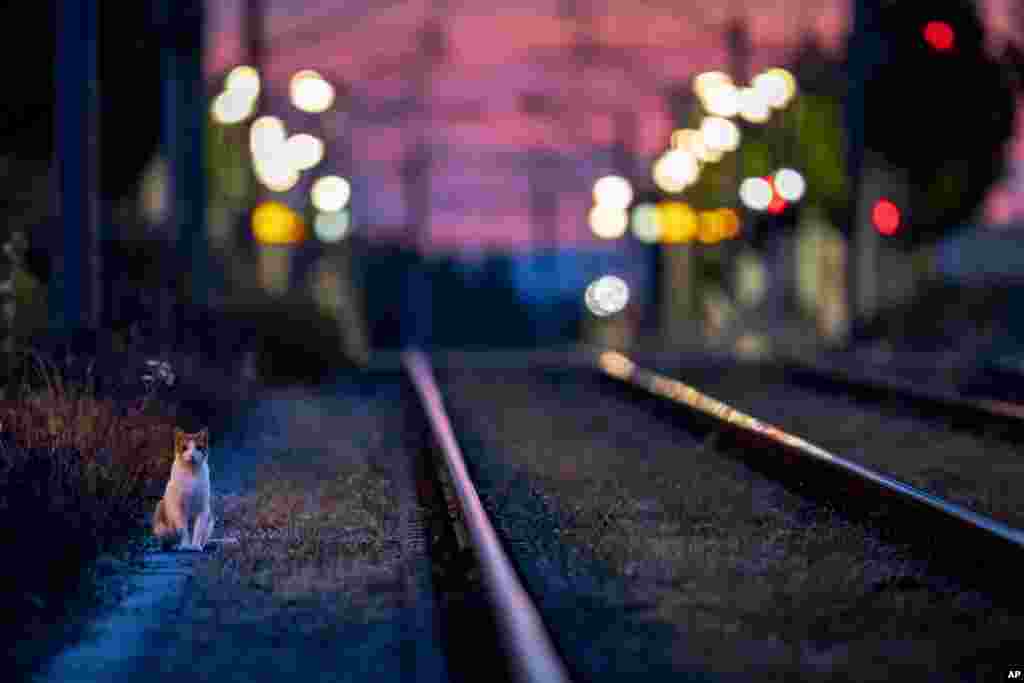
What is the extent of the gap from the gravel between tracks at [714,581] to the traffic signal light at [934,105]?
12760mm

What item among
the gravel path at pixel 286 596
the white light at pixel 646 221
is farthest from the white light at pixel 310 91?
the white light at pixel 646 221

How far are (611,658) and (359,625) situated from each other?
51.9 inches

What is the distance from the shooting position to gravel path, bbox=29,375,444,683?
24.4ft

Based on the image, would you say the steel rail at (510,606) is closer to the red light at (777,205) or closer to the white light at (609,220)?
the red light at (777,205)

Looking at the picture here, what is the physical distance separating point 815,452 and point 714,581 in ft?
14.2

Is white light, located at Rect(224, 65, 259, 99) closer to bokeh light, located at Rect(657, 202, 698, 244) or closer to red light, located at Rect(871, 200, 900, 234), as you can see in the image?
red light, located at Rect(871, 200, 900, 234)

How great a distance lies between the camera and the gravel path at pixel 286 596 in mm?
7449

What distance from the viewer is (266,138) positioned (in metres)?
35.1

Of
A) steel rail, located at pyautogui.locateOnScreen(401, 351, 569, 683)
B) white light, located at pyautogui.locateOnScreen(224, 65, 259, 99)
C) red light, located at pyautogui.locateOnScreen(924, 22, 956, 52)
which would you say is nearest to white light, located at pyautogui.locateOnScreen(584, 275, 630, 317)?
white light, located at pyautogui.locateOnScreen(224, 65, 259, 99)

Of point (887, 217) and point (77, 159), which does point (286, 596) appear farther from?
point (887, 217)

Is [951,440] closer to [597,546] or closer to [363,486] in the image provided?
[363,486]

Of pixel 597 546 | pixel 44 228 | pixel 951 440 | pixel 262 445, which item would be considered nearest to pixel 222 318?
pixel 44 228

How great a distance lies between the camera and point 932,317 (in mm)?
42812

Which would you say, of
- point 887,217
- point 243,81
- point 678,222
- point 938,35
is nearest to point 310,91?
point 243,81
